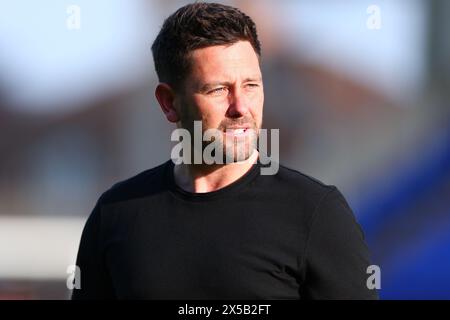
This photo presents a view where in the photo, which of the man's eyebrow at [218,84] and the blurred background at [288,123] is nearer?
the man's eyebrow at [218,84]

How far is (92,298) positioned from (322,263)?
17.5 inches

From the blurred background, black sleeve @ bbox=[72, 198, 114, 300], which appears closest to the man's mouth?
black sleeve @ bbox=[72, 198, 114, 300]

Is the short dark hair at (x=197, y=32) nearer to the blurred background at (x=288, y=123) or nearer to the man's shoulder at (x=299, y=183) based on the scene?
the man's shoulder at (x=299, y=183)

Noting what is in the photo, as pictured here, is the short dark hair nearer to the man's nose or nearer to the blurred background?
the man's nose

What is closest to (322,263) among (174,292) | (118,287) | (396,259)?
(174,292)

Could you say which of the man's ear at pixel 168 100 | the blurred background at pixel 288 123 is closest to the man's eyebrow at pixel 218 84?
the man's ear at pixel 168 100

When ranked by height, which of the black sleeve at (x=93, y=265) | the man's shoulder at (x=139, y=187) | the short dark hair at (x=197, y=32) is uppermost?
the short dark hair at (x=197, y=32)

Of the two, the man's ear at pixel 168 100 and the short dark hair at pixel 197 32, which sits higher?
the short dark hair at pixel 197 32

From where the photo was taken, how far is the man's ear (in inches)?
52.9

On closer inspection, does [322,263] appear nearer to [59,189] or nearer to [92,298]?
[92,298]

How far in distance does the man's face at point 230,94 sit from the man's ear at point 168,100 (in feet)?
0.28

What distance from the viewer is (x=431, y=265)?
10.0 feet

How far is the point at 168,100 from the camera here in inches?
53.5

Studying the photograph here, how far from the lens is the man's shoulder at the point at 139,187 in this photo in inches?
52.4
